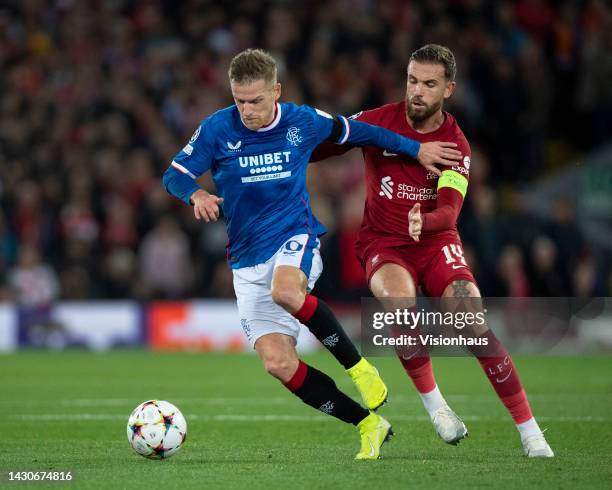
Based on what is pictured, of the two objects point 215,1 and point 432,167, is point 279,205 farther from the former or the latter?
point 215,1

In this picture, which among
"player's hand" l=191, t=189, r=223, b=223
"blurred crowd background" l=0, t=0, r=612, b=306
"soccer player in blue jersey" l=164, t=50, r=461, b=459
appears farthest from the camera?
"blurred crowd background" l=0, t=0, r=612, b=306

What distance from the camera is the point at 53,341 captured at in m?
17.5

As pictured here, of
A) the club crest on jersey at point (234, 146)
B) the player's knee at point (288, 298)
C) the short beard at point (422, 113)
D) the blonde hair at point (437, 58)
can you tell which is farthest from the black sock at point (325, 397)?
the blonde hair at point (437, 58)

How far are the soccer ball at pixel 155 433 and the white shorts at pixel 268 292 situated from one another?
2.33ft

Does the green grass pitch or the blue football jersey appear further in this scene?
the blue football jersey

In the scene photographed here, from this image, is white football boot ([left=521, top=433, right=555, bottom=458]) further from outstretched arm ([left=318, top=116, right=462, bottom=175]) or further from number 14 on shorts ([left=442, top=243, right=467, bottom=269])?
outstretched arm ([left=318, top=116, right=462, bottom=175])

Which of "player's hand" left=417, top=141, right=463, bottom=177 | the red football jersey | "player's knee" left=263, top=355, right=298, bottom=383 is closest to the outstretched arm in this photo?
"player's hand" left=417, top=141, right=463, bottom=177

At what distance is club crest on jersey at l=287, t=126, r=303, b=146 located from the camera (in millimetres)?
7367

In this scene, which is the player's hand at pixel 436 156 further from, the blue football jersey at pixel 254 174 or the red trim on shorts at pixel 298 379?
the red trim on shorts at pixel 298 379

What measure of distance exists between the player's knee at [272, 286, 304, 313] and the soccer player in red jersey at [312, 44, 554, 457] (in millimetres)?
740

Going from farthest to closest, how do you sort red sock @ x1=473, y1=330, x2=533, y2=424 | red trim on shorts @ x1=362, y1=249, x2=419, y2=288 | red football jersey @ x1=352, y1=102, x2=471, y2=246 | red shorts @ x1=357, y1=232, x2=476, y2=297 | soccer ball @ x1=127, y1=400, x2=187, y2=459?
1. red football jersey @ x1=352, y1=102, x2=471, y2=246
2. red trim on shorts @ x1=362, y1=249, x2=419, y2=288
3. red shorts @ x1=357, y1=232, x2=476, y2=297
4. red sock @ x1=473, y1=330, x2=533, y2=424
5. soccer ball @ x1=127, y1=400, x2=187, y2=459

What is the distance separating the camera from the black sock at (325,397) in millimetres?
7086

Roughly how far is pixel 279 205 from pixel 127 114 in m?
11.5

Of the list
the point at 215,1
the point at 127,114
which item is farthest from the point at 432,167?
the point at 215,1
